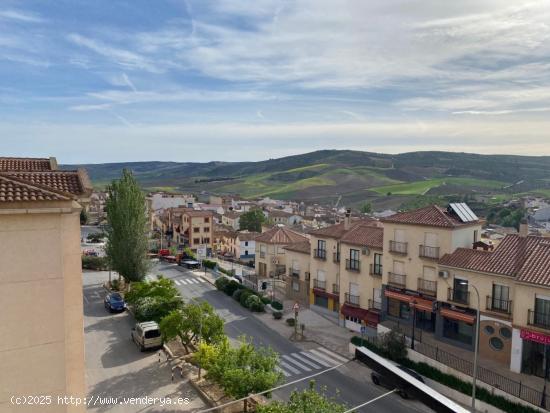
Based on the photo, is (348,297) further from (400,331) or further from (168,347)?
(168,347)

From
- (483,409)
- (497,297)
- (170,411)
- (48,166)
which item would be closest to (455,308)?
(497,297)

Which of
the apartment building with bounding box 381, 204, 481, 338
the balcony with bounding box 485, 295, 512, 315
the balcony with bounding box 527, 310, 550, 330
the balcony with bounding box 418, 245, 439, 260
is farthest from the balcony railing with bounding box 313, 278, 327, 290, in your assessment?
the balcony with bounding box 527, 310, 550, 330

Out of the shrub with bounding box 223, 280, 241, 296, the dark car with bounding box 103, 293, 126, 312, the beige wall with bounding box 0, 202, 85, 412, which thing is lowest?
the shrub with bounding box 223, 280, 241, 296

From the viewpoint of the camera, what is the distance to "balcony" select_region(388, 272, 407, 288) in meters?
33.2

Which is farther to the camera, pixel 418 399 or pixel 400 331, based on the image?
pixel 400 331

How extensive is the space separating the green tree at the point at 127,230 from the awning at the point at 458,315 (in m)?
27.8

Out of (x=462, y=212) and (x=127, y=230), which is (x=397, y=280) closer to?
(x=462, y=212)

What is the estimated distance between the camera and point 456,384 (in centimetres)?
2456

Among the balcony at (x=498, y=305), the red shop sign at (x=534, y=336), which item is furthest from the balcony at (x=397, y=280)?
the red shop sign at (x=534, y=336)

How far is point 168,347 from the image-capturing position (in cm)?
3014

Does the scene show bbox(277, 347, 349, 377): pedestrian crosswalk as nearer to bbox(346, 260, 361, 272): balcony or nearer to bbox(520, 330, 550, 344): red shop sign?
bbox(346, 260, 361, 272): balcony

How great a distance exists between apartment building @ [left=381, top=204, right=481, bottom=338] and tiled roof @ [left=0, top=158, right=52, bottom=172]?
2383 cm

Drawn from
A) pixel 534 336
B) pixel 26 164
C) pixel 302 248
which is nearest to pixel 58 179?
pixel 26 164

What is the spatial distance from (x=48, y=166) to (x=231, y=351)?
13951 mm
